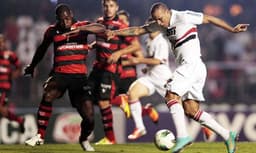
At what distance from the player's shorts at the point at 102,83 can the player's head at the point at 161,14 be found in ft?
11.9

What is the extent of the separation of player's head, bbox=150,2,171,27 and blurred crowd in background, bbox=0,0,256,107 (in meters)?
9.13

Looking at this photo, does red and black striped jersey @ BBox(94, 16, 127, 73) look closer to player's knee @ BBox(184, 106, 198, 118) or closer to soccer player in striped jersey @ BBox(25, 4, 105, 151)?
soccer player in striped jersey @ BBox(25, 4, 105, 151)

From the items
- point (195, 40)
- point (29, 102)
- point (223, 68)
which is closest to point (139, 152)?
point (195, 40)

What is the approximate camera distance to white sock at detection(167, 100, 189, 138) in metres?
11.5

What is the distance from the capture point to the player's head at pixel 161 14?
11977mm

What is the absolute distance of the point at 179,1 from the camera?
83.9ft

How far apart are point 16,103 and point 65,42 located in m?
7.82

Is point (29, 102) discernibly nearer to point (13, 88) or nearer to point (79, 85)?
point (13, 88)

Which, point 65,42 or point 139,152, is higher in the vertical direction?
point 65,42

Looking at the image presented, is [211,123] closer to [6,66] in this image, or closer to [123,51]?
[123,51]

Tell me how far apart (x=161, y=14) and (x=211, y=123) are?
153 cm

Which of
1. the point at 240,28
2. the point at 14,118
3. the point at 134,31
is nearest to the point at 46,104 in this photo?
the point at 134,31

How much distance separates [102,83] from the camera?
15.6 metres

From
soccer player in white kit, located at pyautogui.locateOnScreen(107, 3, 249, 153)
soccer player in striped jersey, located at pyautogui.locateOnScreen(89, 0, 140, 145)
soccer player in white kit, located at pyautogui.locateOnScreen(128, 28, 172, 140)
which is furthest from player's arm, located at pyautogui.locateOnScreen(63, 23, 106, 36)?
soccer player in white kit, located at pyautogui.locateOnScreen(128, 28, 172, 140)
